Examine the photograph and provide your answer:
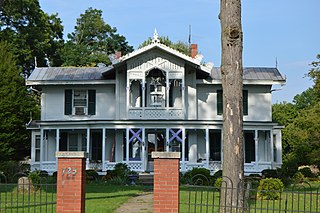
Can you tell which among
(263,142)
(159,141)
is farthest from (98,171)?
(263,142)

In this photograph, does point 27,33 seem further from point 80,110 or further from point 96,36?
point 96,36

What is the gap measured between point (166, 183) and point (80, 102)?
2163cm

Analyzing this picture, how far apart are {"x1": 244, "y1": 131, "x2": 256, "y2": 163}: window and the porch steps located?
5937 mm

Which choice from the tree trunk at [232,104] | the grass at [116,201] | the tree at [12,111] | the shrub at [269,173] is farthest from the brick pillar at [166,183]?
the tree at [12,111]

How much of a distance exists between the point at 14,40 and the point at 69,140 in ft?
51.6

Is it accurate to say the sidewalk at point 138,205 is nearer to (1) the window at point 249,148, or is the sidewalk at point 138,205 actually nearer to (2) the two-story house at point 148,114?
(2) the two-story house at point 148,114

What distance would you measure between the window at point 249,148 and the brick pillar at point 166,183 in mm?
20655

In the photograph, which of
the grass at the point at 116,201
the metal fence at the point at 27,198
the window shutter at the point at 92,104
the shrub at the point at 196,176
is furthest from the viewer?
the window shutter at the point at 92,104

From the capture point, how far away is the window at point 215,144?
100 feet

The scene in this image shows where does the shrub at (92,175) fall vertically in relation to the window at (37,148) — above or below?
below

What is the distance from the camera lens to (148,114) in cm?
2966

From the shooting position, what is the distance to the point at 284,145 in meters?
55.6

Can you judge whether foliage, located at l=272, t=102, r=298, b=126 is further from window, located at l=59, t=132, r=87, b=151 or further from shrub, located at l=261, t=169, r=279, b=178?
window, located at l=59, t=132, r=87, b=151

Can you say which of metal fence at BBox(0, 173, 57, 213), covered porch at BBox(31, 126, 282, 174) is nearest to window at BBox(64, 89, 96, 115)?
covered porch at BBox(31, 126, 282, 174)
